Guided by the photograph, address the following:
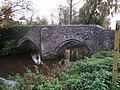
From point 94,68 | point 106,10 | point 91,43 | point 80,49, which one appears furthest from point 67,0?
point 94,68

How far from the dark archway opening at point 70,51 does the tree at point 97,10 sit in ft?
9.67

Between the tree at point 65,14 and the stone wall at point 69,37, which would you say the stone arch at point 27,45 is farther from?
the tree at point 65,14

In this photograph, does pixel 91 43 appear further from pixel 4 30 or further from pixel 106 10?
pixel 4 30

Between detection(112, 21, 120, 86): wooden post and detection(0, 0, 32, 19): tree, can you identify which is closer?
detection(112, 21, 120, 86): wooden post

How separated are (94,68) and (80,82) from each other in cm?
119

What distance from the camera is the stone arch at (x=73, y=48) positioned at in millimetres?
15248

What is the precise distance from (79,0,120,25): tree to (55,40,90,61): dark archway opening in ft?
9.67

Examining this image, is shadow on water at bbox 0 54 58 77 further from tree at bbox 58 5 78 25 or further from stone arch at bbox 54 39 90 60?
tree at bbox 58 5 78 25

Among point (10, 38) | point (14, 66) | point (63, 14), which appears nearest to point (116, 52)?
point (14, 66)

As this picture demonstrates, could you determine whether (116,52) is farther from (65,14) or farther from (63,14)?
(63,14)

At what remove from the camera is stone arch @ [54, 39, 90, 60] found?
15248mm

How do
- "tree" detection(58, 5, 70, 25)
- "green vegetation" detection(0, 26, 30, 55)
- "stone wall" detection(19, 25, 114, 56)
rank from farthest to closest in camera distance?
"tree" detection(58, 5, 70, 25), "green vegetation" detection(0, 26, 30, 55), "stone wall" detection(19, 25, 114, 56)

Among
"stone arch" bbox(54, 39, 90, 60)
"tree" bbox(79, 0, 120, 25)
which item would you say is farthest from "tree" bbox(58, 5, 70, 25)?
"stone arch" bbox(54, 39, 90, 60)

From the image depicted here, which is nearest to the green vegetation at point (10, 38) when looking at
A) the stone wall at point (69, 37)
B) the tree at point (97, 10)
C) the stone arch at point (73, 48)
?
the stone wall at point (69, 37)
